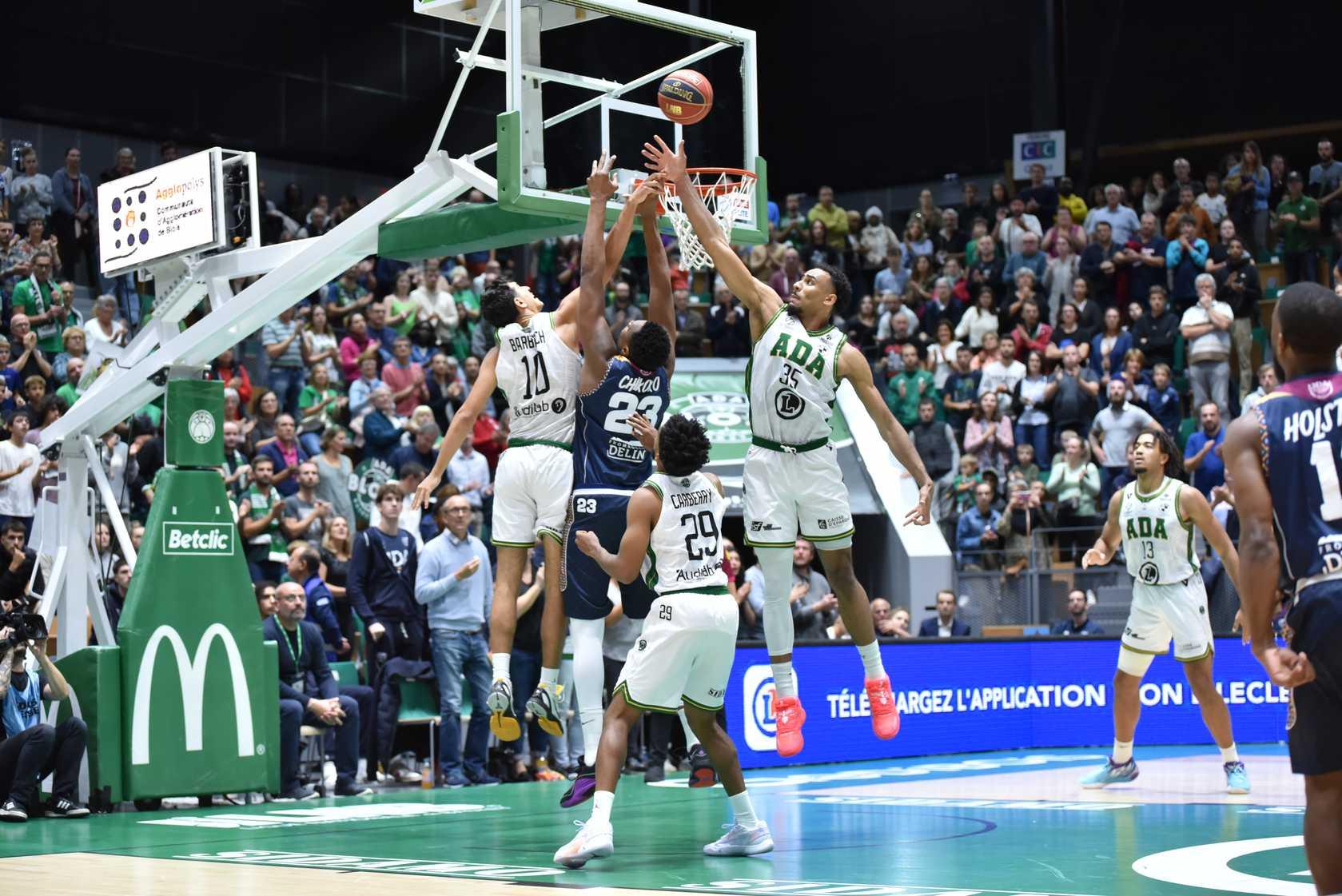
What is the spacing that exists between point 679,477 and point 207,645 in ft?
18.2

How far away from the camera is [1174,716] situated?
1716cm

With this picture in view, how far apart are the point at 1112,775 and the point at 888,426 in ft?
15.7

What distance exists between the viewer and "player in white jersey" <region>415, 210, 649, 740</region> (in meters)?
9.88

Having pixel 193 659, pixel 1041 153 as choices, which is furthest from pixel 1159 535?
pixel 1041 153

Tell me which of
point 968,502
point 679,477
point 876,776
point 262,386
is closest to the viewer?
point 679,477

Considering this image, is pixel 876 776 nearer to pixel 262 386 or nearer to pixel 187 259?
pixel 187 259

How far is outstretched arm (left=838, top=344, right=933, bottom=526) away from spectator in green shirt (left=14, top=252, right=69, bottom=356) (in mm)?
10459

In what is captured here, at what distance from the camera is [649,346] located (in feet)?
30.8

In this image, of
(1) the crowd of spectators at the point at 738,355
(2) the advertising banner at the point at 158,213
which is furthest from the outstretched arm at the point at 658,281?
(1) the crowd of spectators at the point at 738,355

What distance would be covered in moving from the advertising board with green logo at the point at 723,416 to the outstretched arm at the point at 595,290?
1241 cm

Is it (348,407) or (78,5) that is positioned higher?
(78,5)

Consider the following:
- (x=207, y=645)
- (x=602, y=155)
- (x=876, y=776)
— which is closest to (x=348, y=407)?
(x=207, y=645)

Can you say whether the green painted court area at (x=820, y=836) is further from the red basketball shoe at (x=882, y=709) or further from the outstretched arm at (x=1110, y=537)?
the outstretched arm at (x=1110, y=537)

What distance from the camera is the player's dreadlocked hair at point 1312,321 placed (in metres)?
5.62
